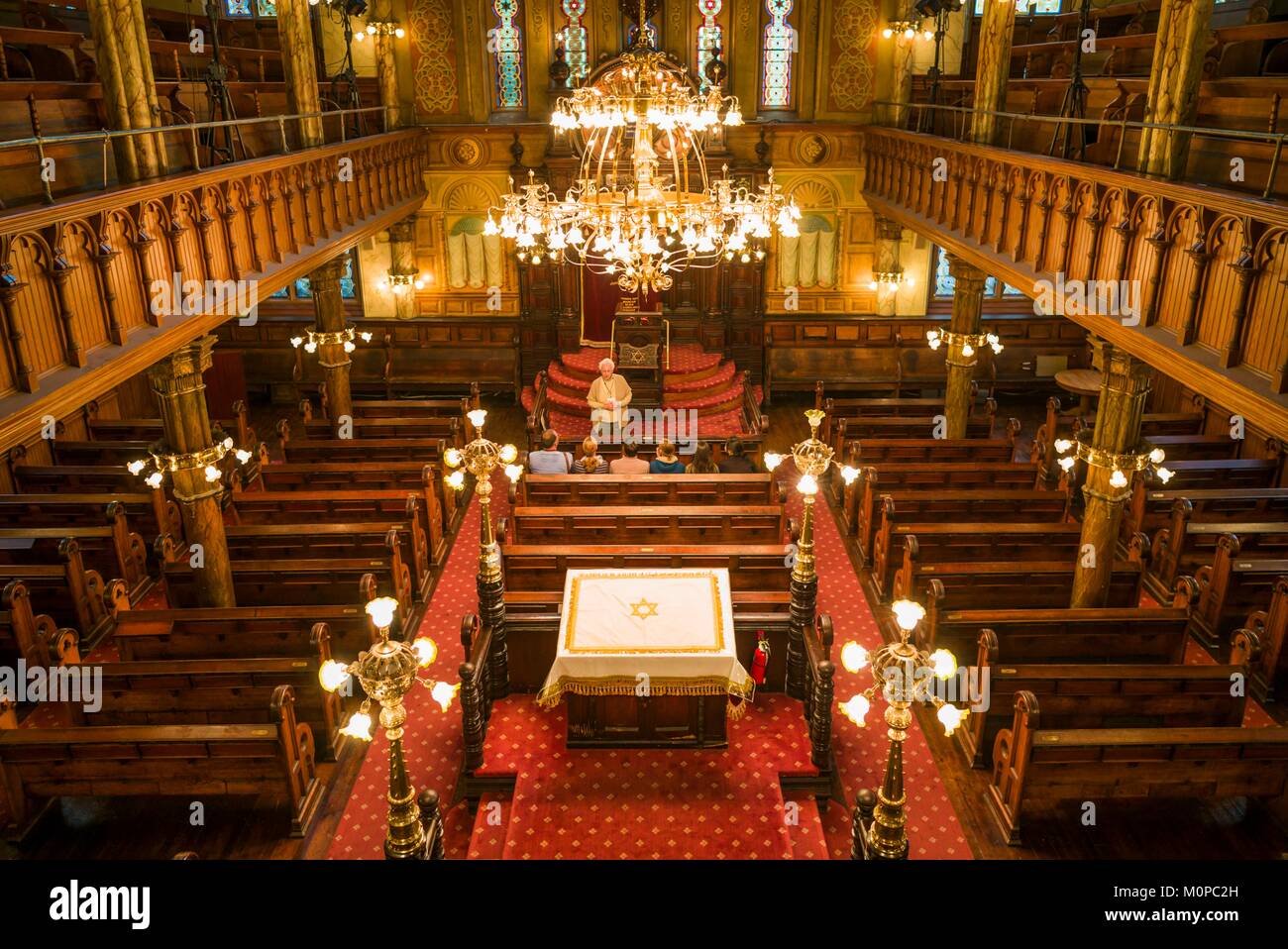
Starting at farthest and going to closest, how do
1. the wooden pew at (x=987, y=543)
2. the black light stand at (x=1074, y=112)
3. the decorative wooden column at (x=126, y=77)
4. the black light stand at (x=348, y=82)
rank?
the black light stand at (x=348, y=82)
the wooden pew at (x=987, y=543)
the black light stand at (x=1074, y=112)
the decorative wooden column at (x=126, y=77)

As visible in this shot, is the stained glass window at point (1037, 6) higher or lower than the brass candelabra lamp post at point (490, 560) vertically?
higher

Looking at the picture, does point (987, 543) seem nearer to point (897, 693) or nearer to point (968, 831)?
point (968, 831)

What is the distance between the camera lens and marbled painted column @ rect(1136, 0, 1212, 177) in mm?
7621

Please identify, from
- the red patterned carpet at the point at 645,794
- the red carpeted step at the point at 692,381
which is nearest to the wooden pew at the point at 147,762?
the red patterned carpet at the point at 645,794

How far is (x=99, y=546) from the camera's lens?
1120cm

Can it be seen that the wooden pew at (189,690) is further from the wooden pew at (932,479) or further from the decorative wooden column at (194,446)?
the wooden pew at (932,479)

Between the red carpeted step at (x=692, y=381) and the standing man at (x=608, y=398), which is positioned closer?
the standing man at (x=608, y=398)

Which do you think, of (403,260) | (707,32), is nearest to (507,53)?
(707,32)

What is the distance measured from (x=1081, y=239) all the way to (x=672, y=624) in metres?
5.71

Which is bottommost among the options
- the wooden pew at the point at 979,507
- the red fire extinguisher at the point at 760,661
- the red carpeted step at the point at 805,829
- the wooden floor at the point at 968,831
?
the red carpeted step at the point at 805,829

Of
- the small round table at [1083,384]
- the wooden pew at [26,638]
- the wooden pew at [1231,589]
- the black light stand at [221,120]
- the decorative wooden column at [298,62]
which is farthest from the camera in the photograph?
the small round table at [1083,384]

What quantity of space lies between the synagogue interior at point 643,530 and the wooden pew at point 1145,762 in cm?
4

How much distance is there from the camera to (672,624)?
8.74 meters

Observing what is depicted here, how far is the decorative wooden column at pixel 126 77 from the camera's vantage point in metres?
8.05
